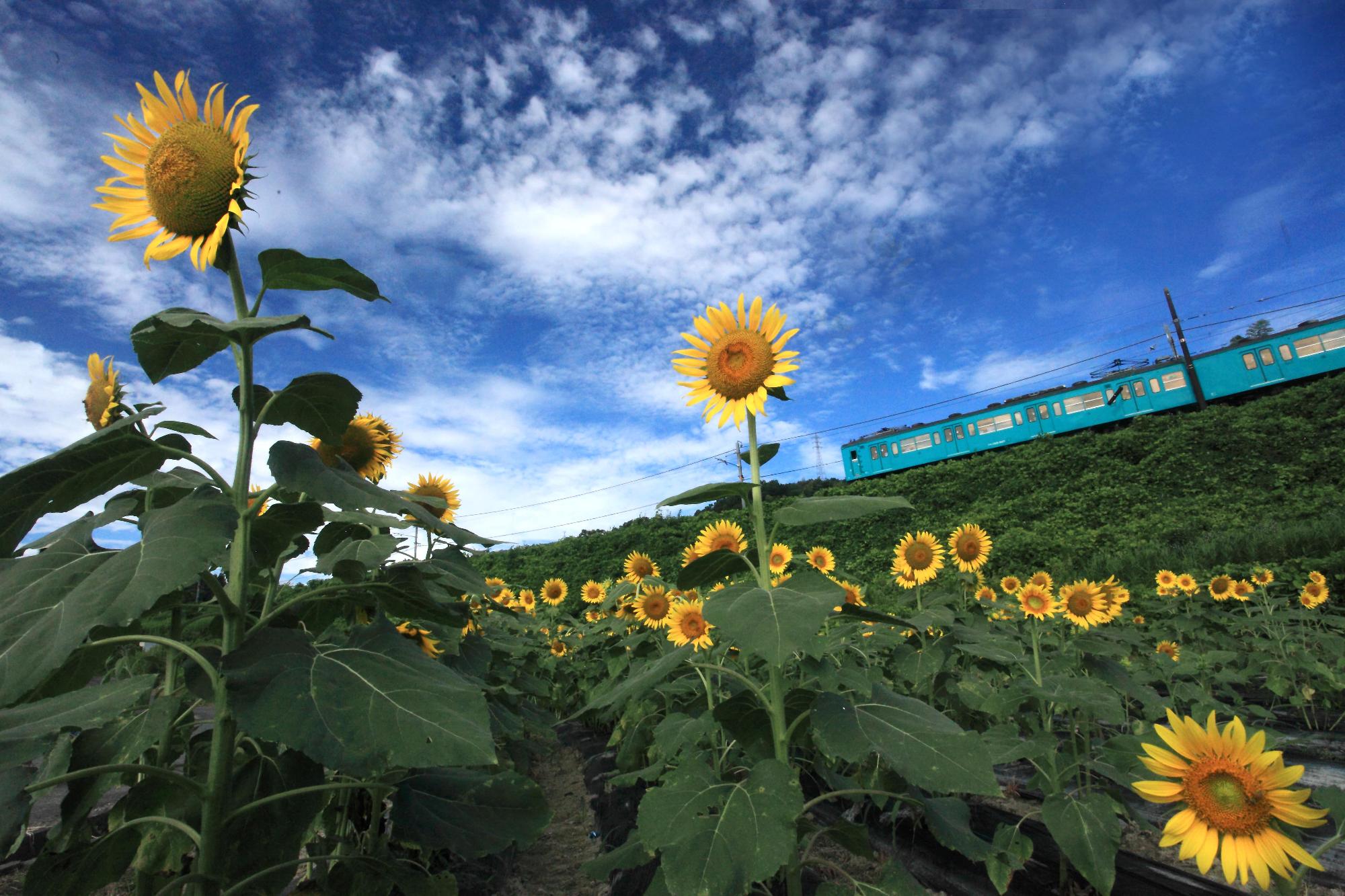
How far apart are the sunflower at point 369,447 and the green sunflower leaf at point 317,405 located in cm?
66

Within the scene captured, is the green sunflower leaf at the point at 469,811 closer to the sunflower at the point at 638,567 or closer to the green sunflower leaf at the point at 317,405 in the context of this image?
the green sunflower leaf at the point at 317,405

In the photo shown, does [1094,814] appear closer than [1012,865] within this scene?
Yes

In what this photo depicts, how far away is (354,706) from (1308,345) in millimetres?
25384

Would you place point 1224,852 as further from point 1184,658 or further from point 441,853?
point 1184,658

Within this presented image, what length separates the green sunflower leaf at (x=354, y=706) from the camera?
3.02ft

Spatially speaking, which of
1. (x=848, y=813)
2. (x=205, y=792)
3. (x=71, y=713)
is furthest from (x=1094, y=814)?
(x=71, y=713)

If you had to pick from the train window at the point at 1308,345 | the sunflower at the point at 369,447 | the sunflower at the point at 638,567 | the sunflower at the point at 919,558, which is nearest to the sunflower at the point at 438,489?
the sunflower at the point at 369,447

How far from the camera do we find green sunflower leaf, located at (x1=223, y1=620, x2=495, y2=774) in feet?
3.02

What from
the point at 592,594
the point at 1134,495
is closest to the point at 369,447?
the point at 592,594

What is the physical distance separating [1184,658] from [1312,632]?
212 cm

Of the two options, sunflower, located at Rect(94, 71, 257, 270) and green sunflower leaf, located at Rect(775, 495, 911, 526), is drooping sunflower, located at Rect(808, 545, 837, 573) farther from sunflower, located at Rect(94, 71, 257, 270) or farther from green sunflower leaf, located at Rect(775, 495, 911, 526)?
sunflower, located at Rect(94, 71, 257, 270)

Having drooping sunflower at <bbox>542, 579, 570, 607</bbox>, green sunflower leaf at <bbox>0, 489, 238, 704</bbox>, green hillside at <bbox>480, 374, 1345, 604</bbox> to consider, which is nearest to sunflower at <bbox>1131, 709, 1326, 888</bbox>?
green sunflower leaf at <bbox>0, 489, 238, 704</bbox>

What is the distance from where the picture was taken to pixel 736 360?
1.93 metres

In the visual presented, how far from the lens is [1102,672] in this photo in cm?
236
